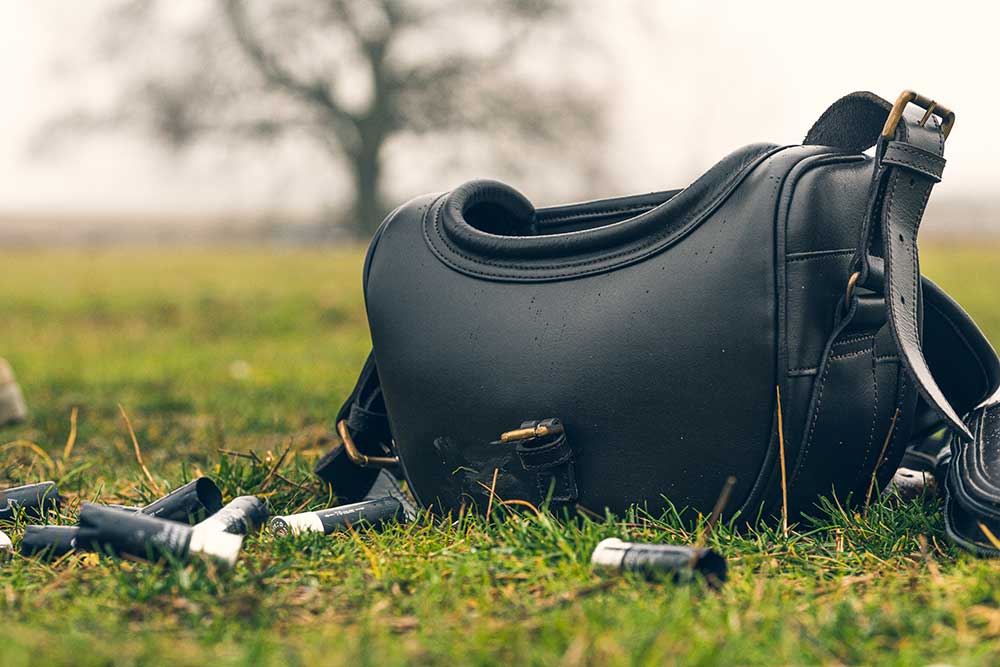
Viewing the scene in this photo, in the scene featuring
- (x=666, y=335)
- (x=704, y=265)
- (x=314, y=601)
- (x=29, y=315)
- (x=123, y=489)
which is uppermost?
(x=704, y=265)

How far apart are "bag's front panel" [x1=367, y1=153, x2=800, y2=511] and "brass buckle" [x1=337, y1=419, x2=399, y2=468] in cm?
22

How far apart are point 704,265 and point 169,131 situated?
1788cm

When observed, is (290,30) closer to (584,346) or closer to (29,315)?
(29,315)

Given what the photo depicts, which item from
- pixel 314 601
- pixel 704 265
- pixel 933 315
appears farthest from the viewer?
pixel 933 315

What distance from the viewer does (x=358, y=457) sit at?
246cm

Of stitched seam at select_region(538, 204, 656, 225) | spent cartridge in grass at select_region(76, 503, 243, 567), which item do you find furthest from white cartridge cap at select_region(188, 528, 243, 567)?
stitched seam at select_region(538, 204, 656, 225)

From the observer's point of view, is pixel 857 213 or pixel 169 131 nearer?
pixel 857 213

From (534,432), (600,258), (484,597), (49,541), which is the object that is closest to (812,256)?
(600,258)

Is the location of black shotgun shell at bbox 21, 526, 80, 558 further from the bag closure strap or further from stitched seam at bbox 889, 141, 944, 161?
stitched seam at bbox 889, 141, 944, 161

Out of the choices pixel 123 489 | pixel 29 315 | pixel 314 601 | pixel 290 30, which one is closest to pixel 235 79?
pixel 290 30

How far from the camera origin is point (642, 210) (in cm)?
238

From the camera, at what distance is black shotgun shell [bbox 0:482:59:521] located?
2.31 meters

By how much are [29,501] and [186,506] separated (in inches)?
19.1

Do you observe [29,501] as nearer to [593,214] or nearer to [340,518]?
[340,518]
